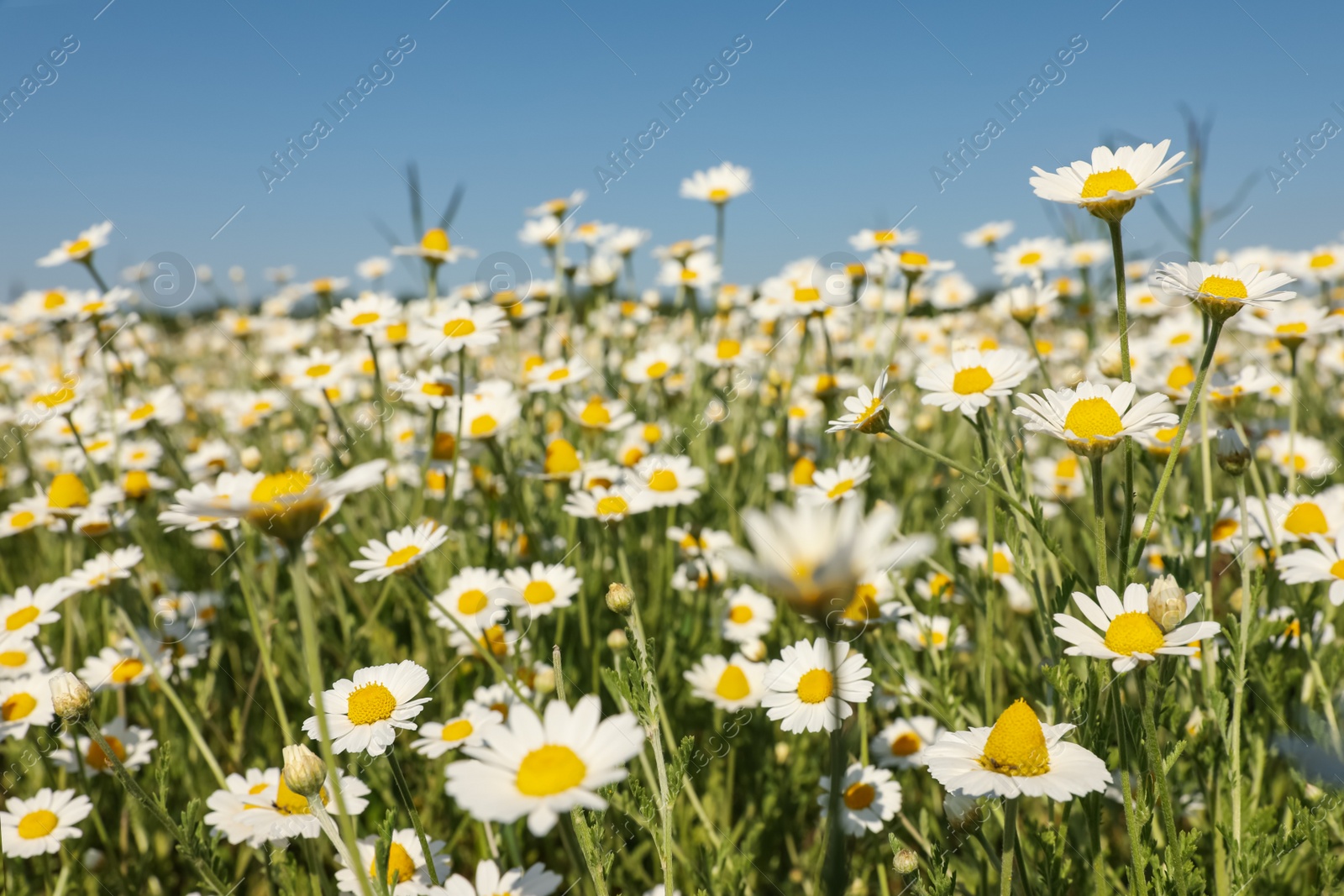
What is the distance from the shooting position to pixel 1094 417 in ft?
3.75

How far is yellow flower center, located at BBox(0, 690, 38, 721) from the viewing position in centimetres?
177

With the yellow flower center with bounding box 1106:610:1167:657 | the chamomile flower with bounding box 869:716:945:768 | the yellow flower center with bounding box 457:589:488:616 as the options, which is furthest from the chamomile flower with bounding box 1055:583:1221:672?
the yellow flower center with bounding box 457:589:488:616

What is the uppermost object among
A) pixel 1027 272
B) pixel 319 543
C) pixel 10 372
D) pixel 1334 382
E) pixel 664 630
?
pixel 10 372

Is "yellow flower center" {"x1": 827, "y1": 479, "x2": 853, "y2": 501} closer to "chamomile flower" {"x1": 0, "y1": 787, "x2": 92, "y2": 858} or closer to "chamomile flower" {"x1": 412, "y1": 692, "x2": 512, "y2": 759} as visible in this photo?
"chamomile flower" {"x1": 412, "y1": 692, "x2": 512, "y2": 759}

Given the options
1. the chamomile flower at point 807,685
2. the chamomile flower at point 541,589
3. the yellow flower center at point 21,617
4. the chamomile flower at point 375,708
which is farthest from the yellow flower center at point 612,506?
the yellow flower center at point 21,617

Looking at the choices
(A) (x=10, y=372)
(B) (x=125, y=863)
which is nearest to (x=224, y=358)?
(A) (x=10, y=372)

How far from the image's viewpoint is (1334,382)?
4.22m

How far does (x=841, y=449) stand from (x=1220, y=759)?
1.45 m

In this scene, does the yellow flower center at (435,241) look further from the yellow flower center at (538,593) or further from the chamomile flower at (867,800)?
the chamomile flower at (867,800)

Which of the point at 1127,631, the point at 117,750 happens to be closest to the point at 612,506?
the point at 1127,631

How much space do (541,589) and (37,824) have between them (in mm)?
1114

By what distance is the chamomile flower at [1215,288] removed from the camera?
46.8 inches

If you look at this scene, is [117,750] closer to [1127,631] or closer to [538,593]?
[538,593]

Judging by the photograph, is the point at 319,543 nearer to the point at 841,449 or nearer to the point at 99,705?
the point at 99,705
